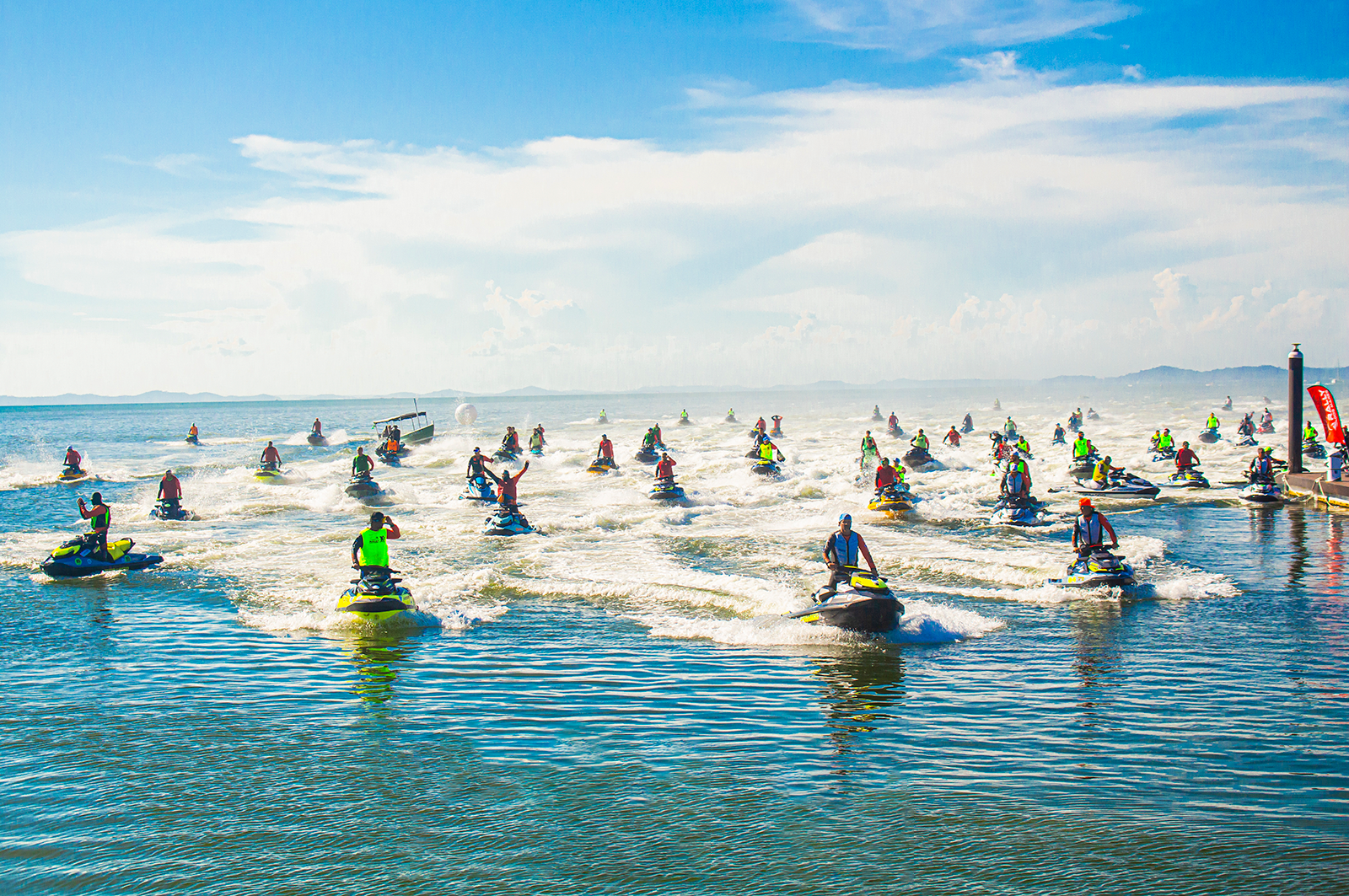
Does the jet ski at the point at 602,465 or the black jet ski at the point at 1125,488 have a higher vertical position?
the jet ski at the point at 602,465

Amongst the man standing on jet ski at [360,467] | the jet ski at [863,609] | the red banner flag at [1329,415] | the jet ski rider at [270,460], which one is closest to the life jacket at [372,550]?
the jet ski at [863,609]

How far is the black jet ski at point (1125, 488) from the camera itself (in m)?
32.2

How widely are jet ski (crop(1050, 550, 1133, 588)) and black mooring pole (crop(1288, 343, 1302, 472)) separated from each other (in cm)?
1976

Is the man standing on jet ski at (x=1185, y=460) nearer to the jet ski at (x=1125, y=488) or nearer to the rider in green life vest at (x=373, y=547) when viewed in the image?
the jet ski at (x=1125, y=488)

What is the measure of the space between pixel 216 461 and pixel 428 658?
5092cm

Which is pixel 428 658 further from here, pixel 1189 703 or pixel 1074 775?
pixel 1189 703

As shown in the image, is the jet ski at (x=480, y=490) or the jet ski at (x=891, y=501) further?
the jet ski at (x=480, y=490)

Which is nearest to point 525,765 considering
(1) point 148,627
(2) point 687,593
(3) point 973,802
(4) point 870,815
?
(4) point 870,815

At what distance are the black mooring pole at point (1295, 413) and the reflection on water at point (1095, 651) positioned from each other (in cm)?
2127

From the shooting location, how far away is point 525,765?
9320mm

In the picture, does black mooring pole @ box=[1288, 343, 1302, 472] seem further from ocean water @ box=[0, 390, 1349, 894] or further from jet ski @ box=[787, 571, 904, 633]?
jet ski @ box=[787, 571, 904, 633]

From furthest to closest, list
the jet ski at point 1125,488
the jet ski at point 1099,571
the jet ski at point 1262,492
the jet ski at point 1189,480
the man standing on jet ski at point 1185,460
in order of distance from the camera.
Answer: the man standing on jet ski at point 1185,460
the jet ski at point 1189,480
the jet ski at point 1125,488
the jet ski at point 1262,492
the jet ski at point 1099,571

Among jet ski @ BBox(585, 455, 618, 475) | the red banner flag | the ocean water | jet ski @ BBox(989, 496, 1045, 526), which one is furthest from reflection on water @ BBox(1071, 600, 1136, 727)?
jet ski @ BBox(585, 455, 618, 475)

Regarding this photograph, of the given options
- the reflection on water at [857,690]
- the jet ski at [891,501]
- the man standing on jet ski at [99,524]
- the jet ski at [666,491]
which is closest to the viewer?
the reflection on water at [857,690]
